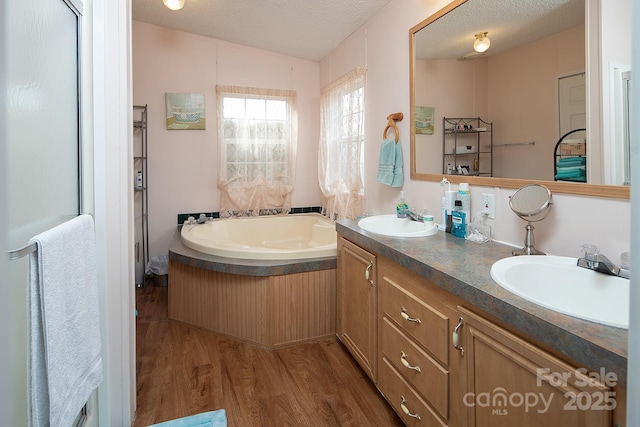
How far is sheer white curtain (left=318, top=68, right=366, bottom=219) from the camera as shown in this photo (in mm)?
2959

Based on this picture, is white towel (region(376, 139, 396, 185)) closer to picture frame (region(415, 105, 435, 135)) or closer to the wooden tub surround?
picture frame (region(415, 105, 435, 135))

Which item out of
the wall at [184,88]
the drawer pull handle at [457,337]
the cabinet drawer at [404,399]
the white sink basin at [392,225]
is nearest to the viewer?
the drawer pull handle at [457,337]

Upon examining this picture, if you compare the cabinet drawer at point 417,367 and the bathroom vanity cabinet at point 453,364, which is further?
the cabinet drawer at point 417,367

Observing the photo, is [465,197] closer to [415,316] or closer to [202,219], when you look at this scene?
[415,316]

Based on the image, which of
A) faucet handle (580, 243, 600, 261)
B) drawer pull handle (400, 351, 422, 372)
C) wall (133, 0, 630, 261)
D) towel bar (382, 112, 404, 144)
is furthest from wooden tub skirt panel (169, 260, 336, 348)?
faucet handle (580, 243, 600, 261)

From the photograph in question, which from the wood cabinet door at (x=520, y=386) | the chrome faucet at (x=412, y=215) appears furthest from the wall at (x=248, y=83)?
the wood cabinet door at (x=520, y=386)

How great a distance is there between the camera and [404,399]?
1.50 m

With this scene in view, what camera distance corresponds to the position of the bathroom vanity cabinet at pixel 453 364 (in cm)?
79

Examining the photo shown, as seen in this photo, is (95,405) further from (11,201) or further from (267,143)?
(267,143)

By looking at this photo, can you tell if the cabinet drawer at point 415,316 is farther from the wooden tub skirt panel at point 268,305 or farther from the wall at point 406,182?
the wooden tub skirt panel at point 268,305

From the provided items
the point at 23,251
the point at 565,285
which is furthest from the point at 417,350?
the point at 23,251

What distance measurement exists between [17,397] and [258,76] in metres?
3.57

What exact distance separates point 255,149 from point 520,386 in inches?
130

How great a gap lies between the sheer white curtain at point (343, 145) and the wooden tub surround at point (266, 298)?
87 cm
